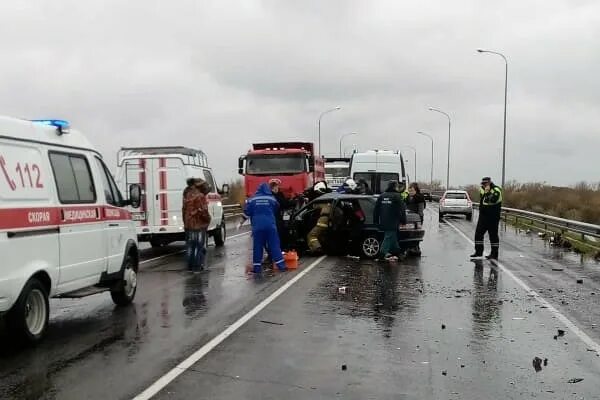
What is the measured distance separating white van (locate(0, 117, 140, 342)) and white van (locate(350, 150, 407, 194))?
21.0m

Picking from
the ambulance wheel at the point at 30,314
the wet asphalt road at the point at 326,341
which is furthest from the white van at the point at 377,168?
the ambulance wheel at the point at 30,314

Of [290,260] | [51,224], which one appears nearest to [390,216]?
[290,260]

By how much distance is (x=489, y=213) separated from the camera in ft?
50.2

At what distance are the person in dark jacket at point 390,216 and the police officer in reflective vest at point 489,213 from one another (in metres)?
1.97

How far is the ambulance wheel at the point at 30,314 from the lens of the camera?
21.2ft

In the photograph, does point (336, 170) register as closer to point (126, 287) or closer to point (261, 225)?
point (261, 225)

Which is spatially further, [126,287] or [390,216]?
[390,216]

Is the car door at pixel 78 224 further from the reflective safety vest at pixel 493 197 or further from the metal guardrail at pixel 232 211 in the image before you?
the metal guardrail at pixel 232 211

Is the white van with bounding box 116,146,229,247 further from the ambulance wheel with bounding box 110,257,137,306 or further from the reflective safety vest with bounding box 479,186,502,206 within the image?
the reflective safety vest with bounding box 479,186,502,206

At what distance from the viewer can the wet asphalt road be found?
5457 millimetres

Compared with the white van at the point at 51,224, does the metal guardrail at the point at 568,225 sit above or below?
below

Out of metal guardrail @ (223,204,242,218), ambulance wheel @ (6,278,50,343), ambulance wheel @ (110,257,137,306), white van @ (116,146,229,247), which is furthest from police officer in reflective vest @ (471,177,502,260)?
metal guardrail @ (223,204,242,218)

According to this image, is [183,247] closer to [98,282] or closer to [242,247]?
[242,247]

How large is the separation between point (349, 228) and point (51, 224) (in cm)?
911
